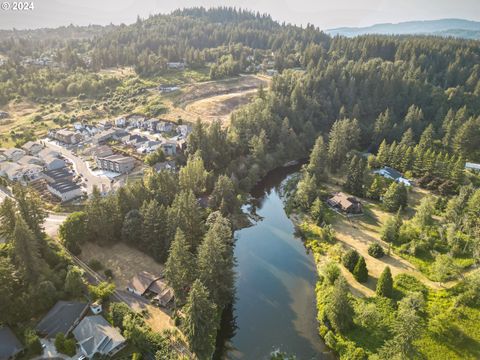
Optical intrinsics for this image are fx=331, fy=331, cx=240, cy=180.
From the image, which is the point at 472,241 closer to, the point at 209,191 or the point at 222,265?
the point at 222,265

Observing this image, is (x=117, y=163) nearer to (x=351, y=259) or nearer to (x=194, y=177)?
(x=194, y=177)

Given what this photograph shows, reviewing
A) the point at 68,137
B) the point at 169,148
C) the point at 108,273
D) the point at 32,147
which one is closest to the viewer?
the point at 108,273

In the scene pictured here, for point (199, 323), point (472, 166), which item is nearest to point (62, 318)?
point (199, 323)

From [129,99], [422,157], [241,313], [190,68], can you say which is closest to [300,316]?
[241,313]

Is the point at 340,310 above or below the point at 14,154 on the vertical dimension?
below

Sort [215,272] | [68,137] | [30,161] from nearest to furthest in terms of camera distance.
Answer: [215,272], [30,161], [68,137]

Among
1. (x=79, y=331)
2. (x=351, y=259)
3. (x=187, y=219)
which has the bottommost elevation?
(x=79, y=331)

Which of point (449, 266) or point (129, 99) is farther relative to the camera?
point (129, 99)
